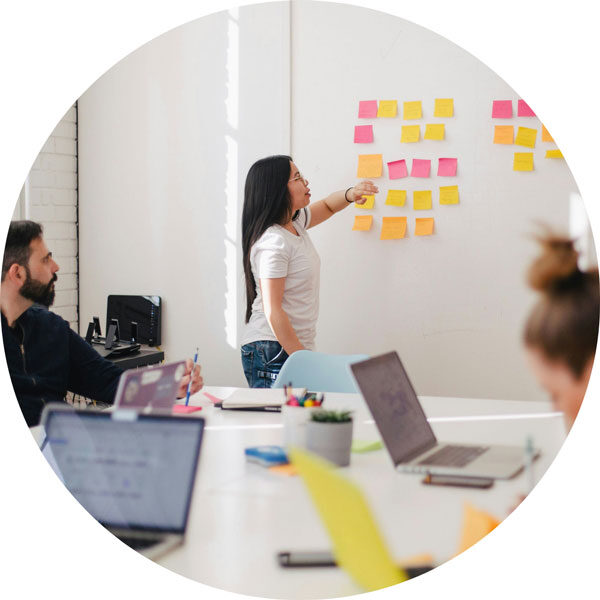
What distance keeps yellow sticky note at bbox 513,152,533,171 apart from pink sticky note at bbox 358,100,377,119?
37 cm

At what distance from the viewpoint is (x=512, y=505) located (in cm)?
130

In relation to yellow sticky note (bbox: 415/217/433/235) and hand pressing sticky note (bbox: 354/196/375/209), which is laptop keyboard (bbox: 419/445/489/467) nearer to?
yellow sticky note (bbox: 415/217/433/235)

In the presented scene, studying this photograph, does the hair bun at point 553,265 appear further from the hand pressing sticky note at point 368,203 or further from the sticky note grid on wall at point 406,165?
the hand pressing sticky note at point 368,203

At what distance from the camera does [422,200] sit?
1.78m

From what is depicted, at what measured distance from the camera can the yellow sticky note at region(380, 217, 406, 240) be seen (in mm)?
1783

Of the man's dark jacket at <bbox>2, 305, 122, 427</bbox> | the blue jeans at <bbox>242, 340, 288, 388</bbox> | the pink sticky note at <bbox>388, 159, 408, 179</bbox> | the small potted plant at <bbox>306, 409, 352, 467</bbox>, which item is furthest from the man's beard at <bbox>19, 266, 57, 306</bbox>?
the pink sticky note at <bbox>388, 159, 408, 179</bbox>

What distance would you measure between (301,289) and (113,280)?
1.82 ft

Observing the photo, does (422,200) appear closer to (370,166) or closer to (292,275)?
(370,166)

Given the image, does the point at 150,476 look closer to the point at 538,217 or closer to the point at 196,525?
the point at 196,525

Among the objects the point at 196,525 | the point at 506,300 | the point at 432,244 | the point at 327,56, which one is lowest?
the point at 196,525

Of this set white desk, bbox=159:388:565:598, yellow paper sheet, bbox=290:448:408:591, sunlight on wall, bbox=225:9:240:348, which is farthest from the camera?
sunlight on wall, bbox=225:9:240:348

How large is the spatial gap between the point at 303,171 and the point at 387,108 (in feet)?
0.88

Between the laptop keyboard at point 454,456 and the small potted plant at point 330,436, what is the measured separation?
0.16m

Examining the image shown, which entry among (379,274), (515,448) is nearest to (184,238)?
(379,274)
